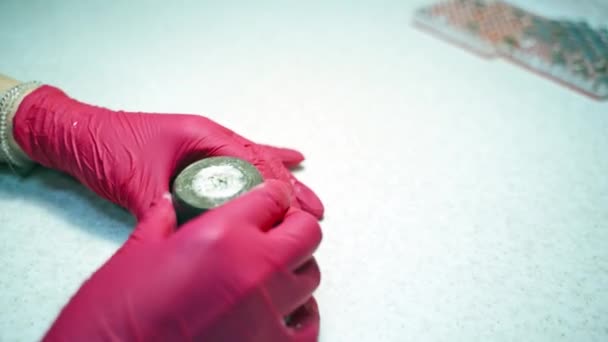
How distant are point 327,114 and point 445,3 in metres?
1.28

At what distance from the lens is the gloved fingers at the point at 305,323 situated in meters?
0.80

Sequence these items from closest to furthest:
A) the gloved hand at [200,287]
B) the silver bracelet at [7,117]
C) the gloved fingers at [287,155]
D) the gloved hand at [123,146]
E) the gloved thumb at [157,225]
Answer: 1. the gloved hand at [200,287]
2. the gloved thumb at [157,225]
3. the gloved hand at [123,146]
4. the silver bracelet at [7,117]
5. the gloved fingers at [287,155]

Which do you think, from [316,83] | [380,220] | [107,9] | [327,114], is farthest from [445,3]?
[107,9]

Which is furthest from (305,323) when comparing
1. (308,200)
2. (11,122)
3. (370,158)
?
(11,122)

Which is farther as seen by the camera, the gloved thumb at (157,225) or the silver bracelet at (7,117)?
the silver bracelet at (7,117)

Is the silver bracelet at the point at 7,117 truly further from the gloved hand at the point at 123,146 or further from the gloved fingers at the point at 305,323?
the gloved fingers at the point at 305,323

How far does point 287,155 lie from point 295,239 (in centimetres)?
56

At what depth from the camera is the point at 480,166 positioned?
4.67ft

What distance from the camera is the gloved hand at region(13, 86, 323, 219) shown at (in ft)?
3.15

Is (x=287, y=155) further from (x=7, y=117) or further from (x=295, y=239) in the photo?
(x=7, y=117)

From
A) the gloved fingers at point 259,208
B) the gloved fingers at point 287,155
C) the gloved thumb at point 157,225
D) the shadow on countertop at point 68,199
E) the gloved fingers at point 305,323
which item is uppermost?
the gloved fingers at point 259,208

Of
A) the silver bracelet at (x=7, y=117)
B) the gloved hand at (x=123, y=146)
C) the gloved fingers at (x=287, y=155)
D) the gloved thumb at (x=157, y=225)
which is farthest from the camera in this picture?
the gloved fingers at (x=287, y=155)

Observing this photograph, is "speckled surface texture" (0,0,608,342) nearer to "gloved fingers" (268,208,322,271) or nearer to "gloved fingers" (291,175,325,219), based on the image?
"gloved fingers" (291,175,325,219)

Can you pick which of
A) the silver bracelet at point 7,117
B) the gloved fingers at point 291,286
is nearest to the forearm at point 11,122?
the silver bracelet at point 7,117
